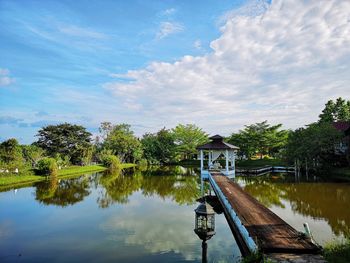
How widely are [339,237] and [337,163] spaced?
2029 cm

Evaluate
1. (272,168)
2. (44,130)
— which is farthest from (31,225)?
(44,130)

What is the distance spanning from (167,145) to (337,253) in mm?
38700

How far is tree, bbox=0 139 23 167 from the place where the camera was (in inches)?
834

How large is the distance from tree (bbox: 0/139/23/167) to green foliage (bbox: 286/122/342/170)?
22486 mm

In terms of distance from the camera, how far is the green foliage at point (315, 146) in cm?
2245

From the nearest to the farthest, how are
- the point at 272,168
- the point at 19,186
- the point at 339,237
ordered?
the point at 339,237 → the point at 19,186 → the point at 272,168

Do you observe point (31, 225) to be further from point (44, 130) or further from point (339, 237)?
point (44, 130)

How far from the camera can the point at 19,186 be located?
18656 millimetres

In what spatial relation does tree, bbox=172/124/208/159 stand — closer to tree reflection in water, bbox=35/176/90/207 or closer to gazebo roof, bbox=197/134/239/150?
gazebo roof, bbox=197/134/239/150

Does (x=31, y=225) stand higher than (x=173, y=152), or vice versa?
(x=173, y=152)

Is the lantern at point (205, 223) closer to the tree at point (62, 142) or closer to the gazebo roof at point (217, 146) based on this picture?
the gazebo roof at point (217, 146)

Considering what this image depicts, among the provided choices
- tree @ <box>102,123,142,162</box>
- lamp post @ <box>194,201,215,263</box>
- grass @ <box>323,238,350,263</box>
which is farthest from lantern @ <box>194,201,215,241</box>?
tree @ <box>102,123,142,162</box>

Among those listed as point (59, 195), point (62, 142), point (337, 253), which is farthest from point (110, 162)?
point (337, 253)

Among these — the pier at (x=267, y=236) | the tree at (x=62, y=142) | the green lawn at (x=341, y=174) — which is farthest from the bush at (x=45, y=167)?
the green lawn at (x=341, y=174)
